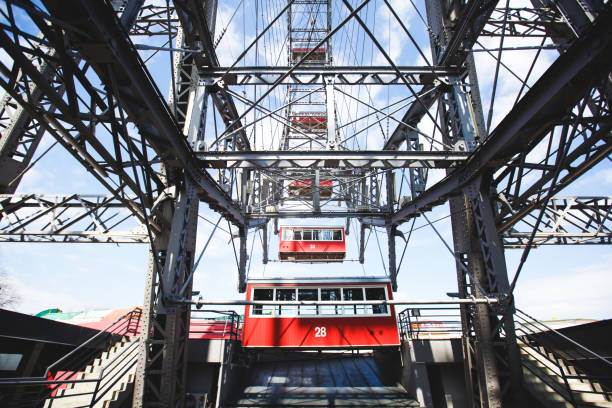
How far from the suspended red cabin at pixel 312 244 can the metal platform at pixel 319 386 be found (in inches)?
278

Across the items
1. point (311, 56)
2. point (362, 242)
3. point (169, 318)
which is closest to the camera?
point (169, 318)

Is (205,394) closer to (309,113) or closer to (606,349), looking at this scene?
(606,349)

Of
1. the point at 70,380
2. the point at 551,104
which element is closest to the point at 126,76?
the point at 70,380

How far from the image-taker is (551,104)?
17.9 feet

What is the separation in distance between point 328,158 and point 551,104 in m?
4.73

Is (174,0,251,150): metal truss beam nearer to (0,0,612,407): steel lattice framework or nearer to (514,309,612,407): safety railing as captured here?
(0,0,612,407): steel lattice framework

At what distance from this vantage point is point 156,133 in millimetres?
6465

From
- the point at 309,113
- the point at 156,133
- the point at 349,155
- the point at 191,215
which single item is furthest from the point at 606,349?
the point at 309,113

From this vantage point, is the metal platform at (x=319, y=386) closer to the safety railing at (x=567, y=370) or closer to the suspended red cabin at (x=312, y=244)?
the safety railing at (x=567, y=370)

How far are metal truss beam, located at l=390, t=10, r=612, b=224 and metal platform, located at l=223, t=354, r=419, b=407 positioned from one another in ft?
22.1

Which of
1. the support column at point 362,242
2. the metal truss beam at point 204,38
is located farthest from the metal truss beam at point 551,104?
the support column at point 362,242

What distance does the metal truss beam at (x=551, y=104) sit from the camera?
4477mm

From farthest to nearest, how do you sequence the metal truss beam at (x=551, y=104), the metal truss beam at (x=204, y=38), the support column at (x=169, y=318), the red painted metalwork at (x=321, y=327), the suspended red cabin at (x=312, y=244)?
the suspended red cabin at (x=312, y=244)
the red painted metalwork at (x=321, y=327)
the metal truss beam at (x=204, y=38)
the support column at (x=169, y=318)
the metal truss beam at (x=551, y=104)

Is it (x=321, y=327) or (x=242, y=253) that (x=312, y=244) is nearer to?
(x=242, y=253)
